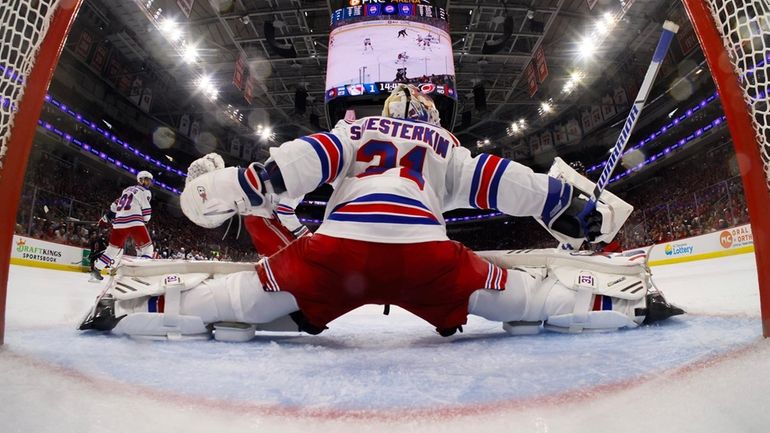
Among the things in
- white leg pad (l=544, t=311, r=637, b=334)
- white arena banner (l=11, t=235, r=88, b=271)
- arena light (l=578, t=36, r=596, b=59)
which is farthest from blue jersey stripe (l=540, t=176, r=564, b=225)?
arena light (l=578, t=36, r=596, b=59)

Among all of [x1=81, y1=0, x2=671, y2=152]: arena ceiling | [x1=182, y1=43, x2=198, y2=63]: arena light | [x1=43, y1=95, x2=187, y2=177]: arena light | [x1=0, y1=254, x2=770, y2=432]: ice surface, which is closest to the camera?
[x1=0, y1=254, x2=770, y2=432]: ice surface

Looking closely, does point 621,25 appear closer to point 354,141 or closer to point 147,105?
point 354,141

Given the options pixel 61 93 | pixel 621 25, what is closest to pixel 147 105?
pixel 61 93

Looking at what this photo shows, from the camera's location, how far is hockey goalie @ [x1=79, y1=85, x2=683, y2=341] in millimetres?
1547

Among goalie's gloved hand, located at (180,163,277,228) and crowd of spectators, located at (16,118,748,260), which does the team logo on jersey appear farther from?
crowd of spectators, located at (16,118,748,260)

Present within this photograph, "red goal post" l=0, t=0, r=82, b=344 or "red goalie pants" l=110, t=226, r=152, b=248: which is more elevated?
"red goalie pants" l=110, t=226, r=152, b=248

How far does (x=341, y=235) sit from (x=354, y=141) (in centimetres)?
42

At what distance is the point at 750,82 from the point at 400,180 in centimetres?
101

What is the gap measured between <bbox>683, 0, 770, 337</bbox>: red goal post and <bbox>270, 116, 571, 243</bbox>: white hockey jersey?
29.7 inches

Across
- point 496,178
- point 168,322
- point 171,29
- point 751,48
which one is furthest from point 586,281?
point 171,29

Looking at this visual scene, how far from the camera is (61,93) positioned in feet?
40.9

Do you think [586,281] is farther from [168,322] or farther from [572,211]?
[168,322]

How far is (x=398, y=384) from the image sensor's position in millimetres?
965

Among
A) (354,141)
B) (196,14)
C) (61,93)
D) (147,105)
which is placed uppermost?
(196,14)
